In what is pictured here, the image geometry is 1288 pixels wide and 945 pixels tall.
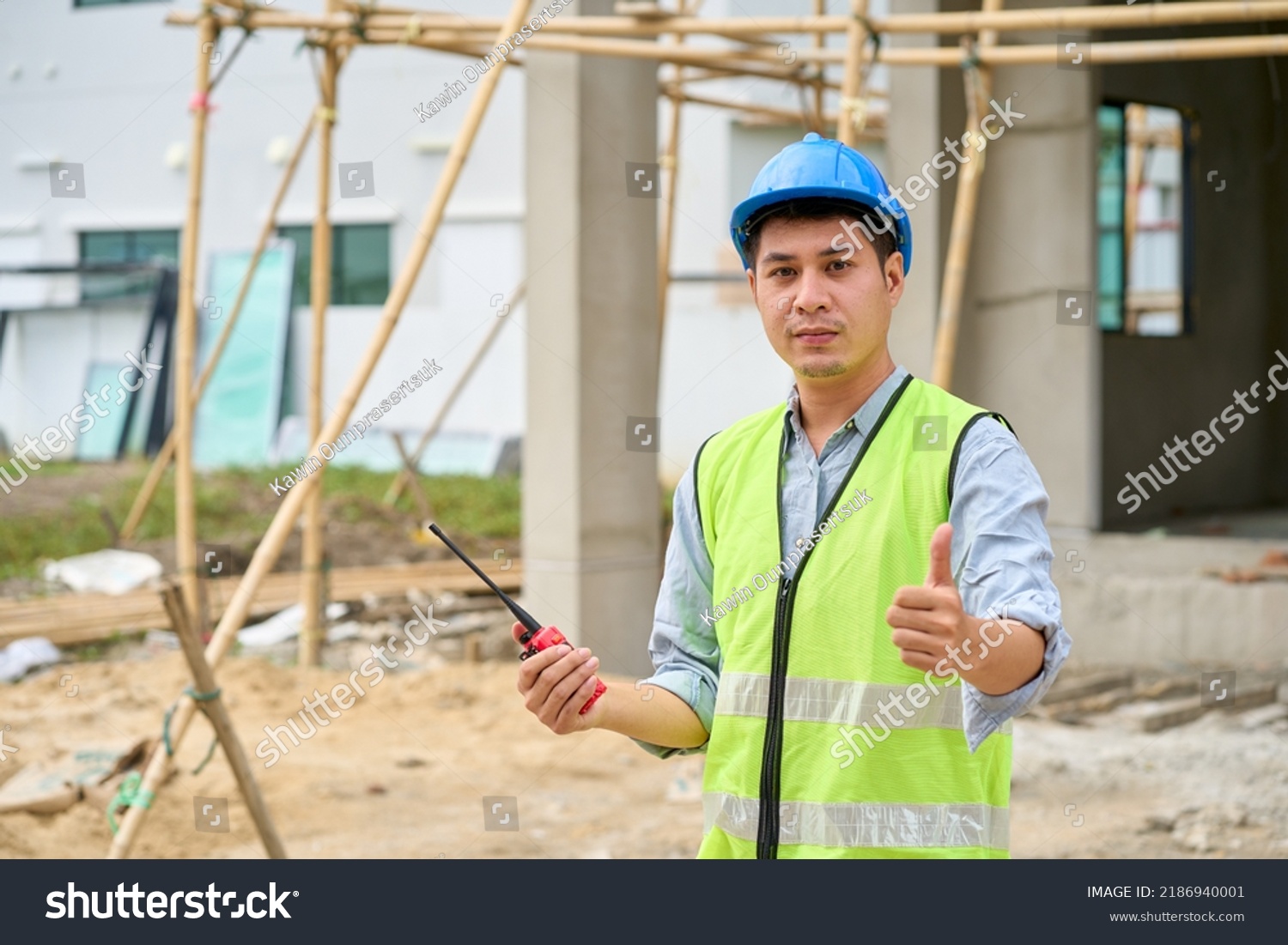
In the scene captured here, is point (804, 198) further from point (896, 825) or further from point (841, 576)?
point (896, 825)

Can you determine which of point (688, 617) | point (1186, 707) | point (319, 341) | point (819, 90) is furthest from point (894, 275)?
point (819, 90)

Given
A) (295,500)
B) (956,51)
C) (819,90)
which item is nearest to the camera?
(295,500)

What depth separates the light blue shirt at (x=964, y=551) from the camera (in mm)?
1758

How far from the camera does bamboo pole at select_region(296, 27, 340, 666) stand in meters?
7.76

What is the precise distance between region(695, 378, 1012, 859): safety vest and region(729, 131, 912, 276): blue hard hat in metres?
0.26

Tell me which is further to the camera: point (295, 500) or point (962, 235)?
point (962, 235)

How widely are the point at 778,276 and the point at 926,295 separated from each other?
21.8 feet

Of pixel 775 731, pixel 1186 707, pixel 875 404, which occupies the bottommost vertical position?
pixel 1186 707

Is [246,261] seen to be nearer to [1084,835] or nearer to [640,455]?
[640,455]

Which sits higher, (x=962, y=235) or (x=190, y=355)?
(x=962, y=235)

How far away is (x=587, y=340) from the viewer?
25.0ft

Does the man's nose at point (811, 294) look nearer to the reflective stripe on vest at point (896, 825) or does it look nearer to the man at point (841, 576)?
the man at point (841, 576)

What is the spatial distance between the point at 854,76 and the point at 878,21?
42 centimetres
